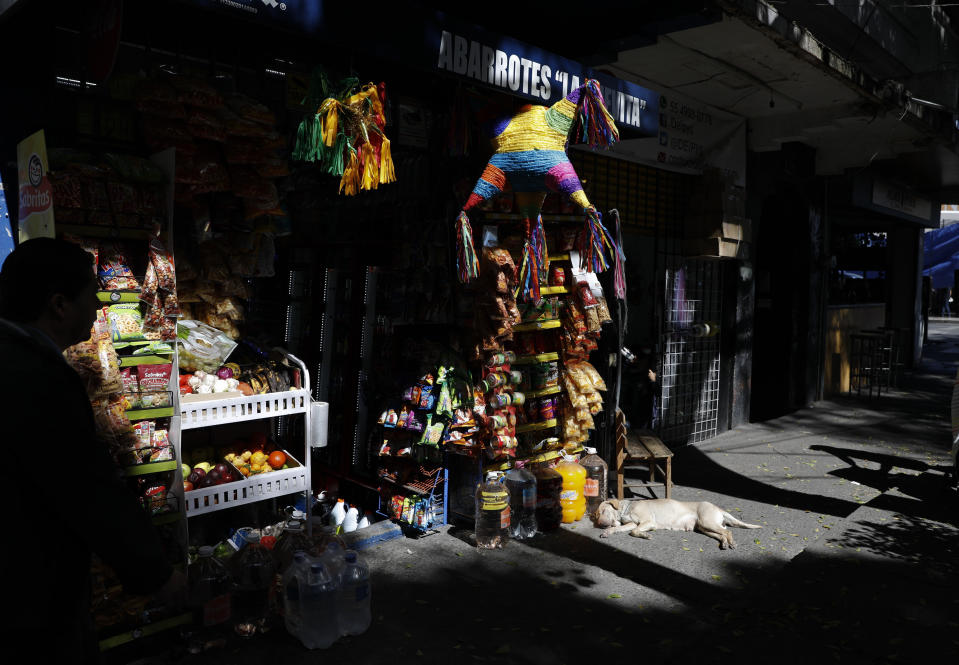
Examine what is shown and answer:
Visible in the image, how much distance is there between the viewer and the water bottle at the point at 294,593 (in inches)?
147

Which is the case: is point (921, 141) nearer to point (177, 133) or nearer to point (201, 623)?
point (177, 133)

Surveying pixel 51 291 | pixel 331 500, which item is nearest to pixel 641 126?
pixel 331 500

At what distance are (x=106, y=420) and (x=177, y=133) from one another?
164cm

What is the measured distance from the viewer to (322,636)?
3.70 metres

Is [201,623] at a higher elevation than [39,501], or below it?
below

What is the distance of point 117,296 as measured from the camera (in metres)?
3.54

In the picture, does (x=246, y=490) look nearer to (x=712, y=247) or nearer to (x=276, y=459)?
(x=276, y=459)

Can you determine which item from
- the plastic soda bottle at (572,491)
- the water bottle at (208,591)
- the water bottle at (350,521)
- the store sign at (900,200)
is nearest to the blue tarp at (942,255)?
the store sign at (900,200)

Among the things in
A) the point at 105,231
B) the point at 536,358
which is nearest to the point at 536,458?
the point at 536,358

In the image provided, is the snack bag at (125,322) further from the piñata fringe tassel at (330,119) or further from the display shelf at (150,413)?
the piñata fringe tassel at (330,119)

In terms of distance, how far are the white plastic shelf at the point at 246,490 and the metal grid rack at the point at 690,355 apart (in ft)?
16.5

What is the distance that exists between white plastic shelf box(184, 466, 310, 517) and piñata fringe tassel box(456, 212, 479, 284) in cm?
175

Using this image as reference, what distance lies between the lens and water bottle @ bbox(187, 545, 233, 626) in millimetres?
3787

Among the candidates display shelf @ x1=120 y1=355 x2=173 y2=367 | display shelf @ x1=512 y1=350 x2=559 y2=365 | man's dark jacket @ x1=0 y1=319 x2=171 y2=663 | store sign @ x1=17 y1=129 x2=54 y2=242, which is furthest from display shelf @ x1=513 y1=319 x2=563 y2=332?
man's dark jacket @ x1=0 y1=319 x2=171 y2=663
